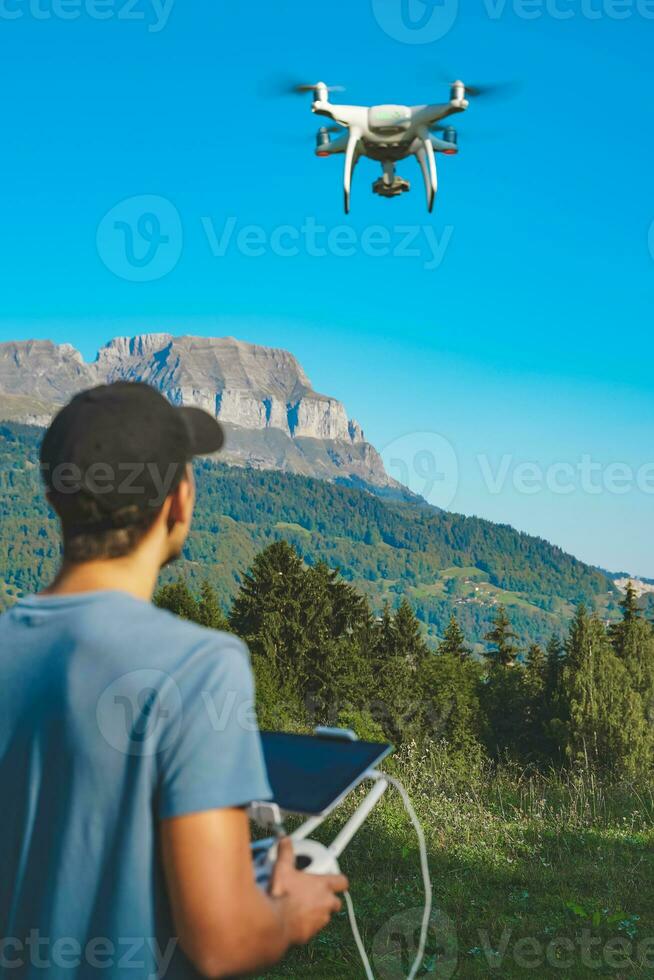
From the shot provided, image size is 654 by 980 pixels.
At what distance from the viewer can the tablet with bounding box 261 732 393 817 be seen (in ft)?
5.41

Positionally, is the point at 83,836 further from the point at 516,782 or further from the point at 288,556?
the point at 288,556

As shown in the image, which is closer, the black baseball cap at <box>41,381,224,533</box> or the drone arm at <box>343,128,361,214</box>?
the black baseball cap at <box>41,381,224,533</box>

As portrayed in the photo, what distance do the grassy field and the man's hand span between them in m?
3.59

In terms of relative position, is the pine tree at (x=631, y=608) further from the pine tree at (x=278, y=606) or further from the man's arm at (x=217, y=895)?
the man's arm at (x=217, y=895)

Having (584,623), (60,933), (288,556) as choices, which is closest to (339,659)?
(288,556)

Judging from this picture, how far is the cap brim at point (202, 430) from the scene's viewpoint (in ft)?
5.26

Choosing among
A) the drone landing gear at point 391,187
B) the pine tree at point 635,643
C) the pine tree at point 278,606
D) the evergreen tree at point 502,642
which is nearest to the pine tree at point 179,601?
the pine tree at point 278,606

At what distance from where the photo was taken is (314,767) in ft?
5.93

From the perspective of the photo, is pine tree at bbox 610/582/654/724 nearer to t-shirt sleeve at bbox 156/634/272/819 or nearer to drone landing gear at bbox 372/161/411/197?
drone landing gear at bbox 372/161/411/197

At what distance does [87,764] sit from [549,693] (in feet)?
176

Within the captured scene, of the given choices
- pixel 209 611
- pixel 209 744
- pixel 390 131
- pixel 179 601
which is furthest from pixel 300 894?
pixel 209 611

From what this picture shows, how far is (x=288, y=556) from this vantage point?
45.9 meters

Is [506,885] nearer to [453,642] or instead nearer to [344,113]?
[344,113]

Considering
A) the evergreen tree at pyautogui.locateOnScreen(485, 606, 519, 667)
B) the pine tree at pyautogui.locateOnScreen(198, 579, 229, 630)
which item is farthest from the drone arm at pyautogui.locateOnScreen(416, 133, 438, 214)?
the evergreen tree at pyautogui.locateOnScreen(485, 606, 519, 667)
